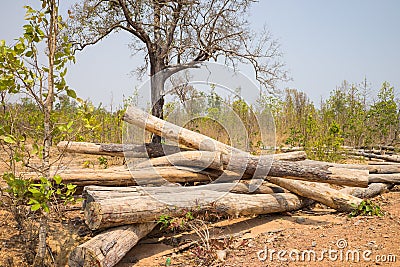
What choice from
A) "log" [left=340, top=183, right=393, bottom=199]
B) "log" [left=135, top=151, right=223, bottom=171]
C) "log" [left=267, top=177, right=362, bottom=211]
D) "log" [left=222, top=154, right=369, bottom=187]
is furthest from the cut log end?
"log" [left=340, top=183, right=393, bottom=199]

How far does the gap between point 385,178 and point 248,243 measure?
14.3 feet

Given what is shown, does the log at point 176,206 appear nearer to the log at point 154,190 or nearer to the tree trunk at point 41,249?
the log at point 154,190

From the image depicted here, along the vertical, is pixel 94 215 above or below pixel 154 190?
below

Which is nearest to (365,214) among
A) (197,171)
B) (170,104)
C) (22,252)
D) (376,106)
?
(197,171)

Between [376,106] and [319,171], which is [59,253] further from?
[376,106]

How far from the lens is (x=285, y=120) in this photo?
15.3 meters

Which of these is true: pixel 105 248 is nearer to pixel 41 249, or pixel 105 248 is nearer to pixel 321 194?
pixel 41 249

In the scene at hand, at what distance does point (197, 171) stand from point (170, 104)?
3547 millimetres

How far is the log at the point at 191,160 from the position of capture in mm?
5125

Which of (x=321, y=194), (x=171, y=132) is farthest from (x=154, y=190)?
(x=321, y=194)

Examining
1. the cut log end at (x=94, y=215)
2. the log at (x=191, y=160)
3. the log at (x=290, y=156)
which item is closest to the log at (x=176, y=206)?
the cut log end at (x=94, y=215)

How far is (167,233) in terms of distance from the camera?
14.9 feet

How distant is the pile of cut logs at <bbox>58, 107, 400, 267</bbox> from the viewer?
3.96 meters

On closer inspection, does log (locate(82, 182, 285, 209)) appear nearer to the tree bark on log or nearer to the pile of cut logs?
the pile of cut logs
